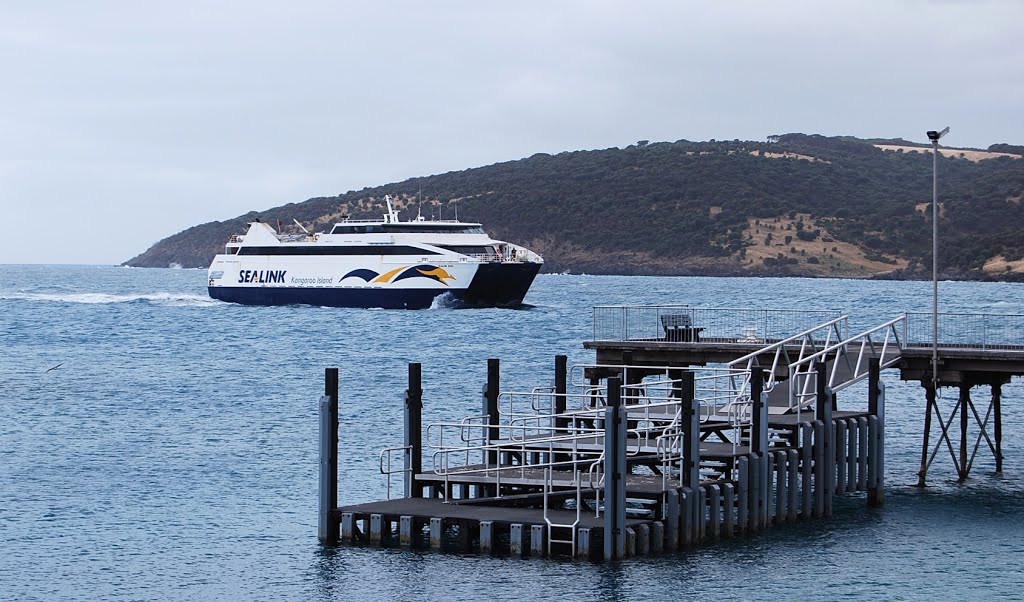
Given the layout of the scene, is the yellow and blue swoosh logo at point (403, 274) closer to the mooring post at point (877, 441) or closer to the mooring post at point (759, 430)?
the mooring post at point (877, 441)

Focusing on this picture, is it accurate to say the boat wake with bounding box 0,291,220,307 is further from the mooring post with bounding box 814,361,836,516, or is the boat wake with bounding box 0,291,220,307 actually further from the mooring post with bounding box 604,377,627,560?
the mooring post with bounding box 604,377,627,560

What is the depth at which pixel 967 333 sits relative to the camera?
64.2 meters

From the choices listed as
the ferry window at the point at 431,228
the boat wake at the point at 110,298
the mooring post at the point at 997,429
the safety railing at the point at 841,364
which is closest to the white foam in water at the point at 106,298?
the boat wake at the point at 110,298

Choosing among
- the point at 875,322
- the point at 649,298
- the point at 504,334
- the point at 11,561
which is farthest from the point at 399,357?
the point at 649,298

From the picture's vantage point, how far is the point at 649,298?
139500 mm

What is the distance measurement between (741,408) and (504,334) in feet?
193

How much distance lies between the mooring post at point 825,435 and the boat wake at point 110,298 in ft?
339

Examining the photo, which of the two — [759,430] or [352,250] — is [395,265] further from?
[759,430]

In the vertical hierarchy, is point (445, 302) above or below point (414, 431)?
above

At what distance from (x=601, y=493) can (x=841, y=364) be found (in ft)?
29.0

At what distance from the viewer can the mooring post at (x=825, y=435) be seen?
1071 inches

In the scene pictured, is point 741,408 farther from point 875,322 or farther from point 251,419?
point 875,322

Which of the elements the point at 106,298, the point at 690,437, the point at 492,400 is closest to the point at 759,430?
the point at 690,437

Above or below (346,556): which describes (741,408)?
above
